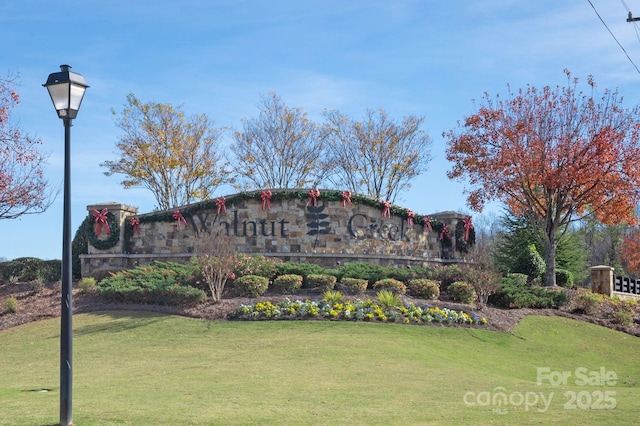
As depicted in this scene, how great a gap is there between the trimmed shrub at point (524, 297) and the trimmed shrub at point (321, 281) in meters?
5.30

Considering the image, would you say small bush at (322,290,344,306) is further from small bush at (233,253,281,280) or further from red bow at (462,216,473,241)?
red bow at (462,216,473,241)

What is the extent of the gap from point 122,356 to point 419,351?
5.96 m

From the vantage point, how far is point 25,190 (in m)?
21.9

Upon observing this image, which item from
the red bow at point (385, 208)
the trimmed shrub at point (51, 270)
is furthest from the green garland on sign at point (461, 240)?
the trimmed shrub at point (51, 270)

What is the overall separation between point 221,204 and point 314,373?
14.0 m

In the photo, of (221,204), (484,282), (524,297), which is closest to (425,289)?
(484,282)

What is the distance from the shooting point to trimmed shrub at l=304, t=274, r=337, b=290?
19.9 m

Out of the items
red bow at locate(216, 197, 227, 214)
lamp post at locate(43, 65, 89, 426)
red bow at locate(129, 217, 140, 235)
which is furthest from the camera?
red bow at locate(129, 217, 140, 235)

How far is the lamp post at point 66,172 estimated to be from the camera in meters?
7.97

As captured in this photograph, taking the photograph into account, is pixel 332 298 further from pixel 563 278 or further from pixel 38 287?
pixel 563 278

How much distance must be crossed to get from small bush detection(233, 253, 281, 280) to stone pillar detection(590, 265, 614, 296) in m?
15.4

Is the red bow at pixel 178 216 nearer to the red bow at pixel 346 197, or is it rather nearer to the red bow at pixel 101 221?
the red bow at pixel 101 221

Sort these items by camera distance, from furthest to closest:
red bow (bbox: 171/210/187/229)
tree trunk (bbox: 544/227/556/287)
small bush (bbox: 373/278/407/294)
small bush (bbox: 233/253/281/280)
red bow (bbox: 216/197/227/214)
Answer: tree trunk (bbox: 544/227/556/287), red bow (bbox: 171/210/187/229), red bow (bbox: 216/197/227/214), small bush (bbox: 233/253/281/280), small bush (bbox: 373/278/407/294)

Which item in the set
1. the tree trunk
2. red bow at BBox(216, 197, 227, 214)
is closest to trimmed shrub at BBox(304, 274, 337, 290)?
red bow at BBox(216, 197, 227, 214)
